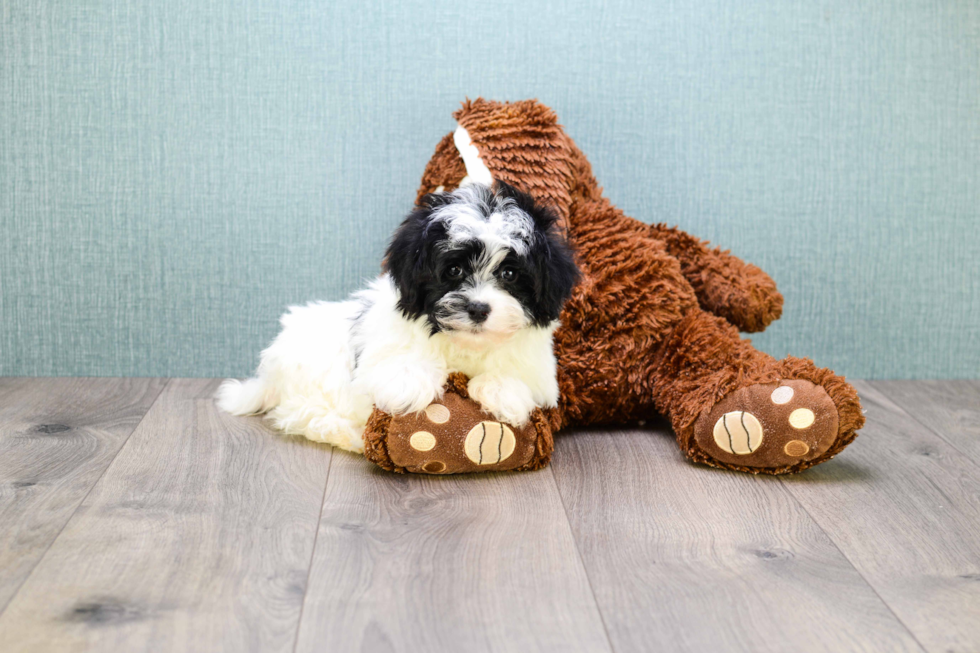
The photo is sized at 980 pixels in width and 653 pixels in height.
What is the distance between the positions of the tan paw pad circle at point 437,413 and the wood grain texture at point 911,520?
588mm

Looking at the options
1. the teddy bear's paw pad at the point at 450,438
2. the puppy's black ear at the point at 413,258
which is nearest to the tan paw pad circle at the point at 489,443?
the teddy bear's paw pad at the point at 450,438

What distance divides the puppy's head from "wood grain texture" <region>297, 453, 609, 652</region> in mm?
273

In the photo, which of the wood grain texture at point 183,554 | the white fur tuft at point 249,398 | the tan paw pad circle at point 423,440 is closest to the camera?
the wood grain texture at point 183,554

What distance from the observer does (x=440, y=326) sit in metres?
1.44

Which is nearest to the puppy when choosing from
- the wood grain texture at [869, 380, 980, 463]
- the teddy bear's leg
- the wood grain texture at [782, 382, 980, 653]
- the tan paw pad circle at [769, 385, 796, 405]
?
the teddy bear's leg

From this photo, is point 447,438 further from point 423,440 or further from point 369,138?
point 369,138

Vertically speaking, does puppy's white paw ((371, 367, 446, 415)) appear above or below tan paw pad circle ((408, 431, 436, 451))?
above

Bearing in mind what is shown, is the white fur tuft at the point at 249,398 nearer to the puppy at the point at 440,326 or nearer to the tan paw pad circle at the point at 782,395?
the puppy at the point at 440,326

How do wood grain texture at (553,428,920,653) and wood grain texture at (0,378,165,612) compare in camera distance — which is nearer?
wood grain texture at (553,428,920,653)

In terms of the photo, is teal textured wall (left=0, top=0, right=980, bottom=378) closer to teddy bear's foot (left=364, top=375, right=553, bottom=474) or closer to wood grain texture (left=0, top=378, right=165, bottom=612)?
wood grain texture (left=0, top=378, right=165, bottom=612)

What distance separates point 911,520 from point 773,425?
250 mm

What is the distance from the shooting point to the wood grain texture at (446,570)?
105 centimetres

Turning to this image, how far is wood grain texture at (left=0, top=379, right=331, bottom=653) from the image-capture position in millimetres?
1039

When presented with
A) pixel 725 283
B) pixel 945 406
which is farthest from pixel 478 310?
pixel 945 406
